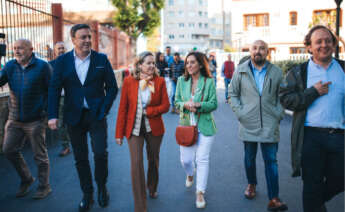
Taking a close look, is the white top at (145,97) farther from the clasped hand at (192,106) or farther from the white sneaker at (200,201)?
the white sneaker at (200,201)

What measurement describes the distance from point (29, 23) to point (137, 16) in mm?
29236

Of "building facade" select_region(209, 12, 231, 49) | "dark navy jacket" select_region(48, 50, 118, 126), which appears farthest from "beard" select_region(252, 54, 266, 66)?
"building facade" select_region(209, 12, 231, 49)

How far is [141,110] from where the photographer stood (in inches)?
160

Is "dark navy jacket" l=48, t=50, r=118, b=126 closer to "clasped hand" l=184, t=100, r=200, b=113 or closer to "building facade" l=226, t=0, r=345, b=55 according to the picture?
"clasped hand" l=184, t=100, r=200, b=113

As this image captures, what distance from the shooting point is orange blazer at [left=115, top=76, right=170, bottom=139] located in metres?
4.03

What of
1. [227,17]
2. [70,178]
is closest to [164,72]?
[70,178]

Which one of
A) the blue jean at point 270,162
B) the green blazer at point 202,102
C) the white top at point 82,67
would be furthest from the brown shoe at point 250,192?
the white top at point 82,67

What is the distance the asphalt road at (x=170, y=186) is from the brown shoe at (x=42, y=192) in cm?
7

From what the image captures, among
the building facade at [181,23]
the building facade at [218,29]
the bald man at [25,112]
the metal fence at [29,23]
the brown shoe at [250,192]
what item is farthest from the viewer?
the building facade at [218,29]

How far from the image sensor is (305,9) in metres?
33.1

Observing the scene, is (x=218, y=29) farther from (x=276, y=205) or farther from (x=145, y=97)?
(x=276, y=205)

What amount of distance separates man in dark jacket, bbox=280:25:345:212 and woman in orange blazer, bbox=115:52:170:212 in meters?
1.46

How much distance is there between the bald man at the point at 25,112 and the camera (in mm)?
4648

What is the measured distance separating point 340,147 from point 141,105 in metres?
2.09
